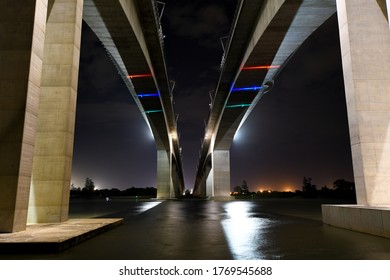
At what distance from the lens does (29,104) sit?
8.05 metres

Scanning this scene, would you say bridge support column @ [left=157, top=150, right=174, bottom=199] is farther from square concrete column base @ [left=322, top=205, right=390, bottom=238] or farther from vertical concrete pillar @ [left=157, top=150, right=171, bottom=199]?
square concrete column base @ [left=322, top=205, right=390, bottom=238]

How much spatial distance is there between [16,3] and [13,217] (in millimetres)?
5697

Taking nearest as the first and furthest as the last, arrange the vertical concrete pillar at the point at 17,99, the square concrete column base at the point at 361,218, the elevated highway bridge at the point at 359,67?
the vertical concrete pillar at the point at 17,99
the square concrete column base at the point at 361,218
the elevated highway bridge at the point at 359,67

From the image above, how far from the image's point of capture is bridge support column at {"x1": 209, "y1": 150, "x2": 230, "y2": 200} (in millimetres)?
47719

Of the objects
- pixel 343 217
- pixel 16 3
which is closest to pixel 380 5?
pixel 343 217

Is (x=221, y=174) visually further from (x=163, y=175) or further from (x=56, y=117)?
(x=56, y=117)

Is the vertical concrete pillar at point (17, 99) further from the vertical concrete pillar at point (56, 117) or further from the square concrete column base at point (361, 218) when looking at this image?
the square concrete column base at point (361, 218)

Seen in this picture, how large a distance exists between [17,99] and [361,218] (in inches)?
391

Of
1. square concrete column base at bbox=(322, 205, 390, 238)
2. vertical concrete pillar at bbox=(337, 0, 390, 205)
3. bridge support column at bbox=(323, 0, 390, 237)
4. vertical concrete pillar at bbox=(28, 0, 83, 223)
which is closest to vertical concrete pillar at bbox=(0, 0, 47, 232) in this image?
vertical concrete pillar at bbox=(28, 0, 83, 223)

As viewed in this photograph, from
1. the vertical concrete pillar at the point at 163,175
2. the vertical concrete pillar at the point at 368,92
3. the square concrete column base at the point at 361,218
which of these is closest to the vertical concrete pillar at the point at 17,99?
the square concrete column base at the point at 361,218

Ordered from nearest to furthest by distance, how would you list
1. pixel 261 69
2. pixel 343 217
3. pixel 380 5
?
pixel 343 217 < pixel 380 5 < pixel 261 69

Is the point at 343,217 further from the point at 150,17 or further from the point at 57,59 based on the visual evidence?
the point at 150,17

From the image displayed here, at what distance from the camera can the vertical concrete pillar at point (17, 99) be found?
297 inches

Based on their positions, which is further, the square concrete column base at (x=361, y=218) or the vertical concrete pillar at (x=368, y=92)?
the vertical concrete pillar at (x=368, y=92)
